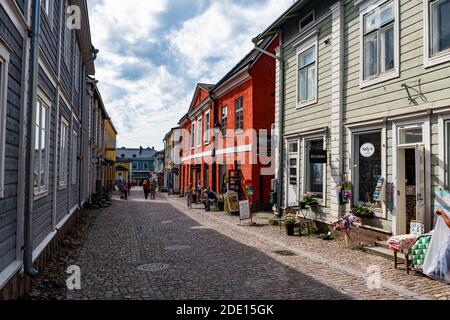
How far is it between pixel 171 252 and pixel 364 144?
215 inches

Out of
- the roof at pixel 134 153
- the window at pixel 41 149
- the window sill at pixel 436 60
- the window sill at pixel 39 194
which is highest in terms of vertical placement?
the roof at pixel 134 153

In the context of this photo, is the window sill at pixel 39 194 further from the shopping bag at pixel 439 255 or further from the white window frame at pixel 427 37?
the white window frame at pixel 427 37

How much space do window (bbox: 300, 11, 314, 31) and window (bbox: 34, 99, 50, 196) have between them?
27.6 feet

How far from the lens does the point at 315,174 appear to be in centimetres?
1197

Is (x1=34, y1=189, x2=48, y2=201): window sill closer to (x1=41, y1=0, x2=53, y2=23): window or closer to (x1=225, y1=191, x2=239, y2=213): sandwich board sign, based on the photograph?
(x1=41, y1=0, x2=53, y2=23): window

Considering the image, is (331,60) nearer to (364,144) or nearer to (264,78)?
(364,144)

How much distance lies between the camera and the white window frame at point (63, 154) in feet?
32.6

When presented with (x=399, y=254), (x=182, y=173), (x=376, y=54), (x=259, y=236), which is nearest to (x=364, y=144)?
(x=376, y=54)

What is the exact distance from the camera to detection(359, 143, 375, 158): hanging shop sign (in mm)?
9363

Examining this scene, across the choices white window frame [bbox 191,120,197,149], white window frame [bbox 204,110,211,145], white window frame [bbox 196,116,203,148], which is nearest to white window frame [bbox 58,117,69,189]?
white window frame [bbox 204,110,211,145]

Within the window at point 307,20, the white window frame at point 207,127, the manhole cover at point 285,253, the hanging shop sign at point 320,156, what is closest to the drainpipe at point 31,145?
the manhole cover at point 285,253

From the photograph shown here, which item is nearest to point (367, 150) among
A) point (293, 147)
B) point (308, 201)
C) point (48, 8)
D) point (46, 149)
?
point (308, 201)

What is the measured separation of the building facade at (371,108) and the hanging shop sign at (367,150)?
0.02m
